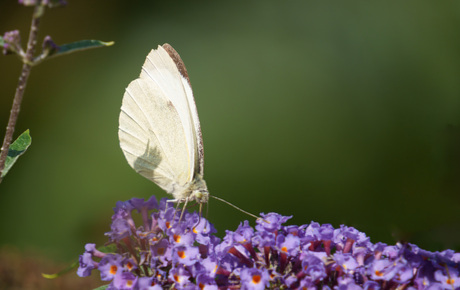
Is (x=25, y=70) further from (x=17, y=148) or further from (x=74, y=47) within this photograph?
(x=17, y=148)

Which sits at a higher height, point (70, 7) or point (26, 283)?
point (70, 7)

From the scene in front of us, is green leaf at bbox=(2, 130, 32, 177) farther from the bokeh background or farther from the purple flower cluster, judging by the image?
the bokeh background

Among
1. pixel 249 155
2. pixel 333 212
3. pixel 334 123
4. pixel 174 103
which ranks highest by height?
pixel 174 103

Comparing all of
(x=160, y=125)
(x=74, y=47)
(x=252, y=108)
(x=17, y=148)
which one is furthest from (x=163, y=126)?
(x=252, y=108)

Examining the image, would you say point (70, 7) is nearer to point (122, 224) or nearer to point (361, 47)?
point (361, 47)

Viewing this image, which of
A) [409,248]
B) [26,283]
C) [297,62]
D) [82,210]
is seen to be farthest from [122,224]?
[297,62]

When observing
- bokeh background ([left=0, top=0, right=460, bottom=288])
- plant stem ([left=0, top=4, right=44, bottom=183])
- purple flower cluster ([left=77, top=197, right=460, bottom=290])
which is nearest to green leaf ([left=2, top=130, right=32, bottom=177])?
plant stem ([left=0, top=4, right=44, bottom=183])
